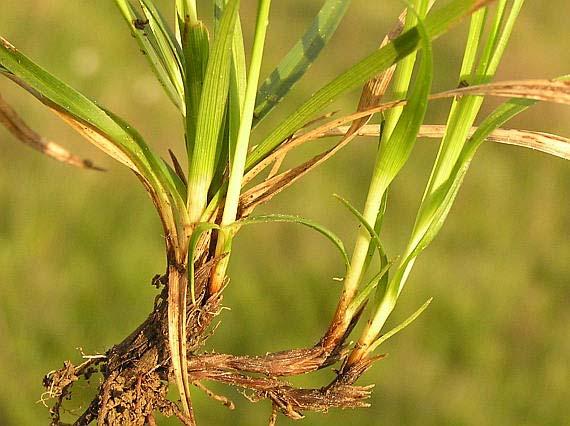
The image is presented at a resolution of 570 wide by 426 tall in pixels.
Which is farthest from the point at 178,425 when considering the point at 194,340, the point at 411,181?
the point at 194,340

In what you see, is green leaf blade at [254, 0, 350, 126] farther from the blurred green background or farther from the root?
the blurred green background

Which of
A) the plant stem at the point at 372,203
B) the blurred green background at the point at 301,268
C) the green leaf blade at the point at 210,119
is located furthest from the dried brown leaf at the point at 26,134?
the blurred green background at the point at 301,268

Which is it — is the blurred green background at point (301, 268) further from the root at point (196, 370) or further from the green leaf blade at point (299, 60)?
the green leaf blade at point (299, 60)

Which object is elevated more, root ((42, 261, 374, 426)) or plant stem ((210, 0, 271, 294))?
plant stem ((210, 0, 271, 294))

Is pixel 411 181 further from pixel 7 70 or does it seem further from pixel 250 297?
pixel 7 70

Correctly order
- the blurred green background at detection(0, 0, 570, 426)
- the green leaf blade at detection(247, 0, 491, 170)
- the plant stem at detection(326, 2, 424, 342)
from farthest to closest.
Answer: the blurred green background at detection(0, 0, 570, 426)
the plant stem at detection(326, 2, 424, 342)
the green leaf blade at detection(247, 0, 491, 170)

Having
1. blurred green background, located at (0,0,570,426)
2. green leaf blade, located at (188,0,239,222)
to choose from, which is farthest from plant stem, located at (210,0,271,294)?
blurred green background, located at (0,0,570,426)

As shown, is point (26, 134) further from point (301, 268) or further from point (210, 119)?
point (301, 268)
